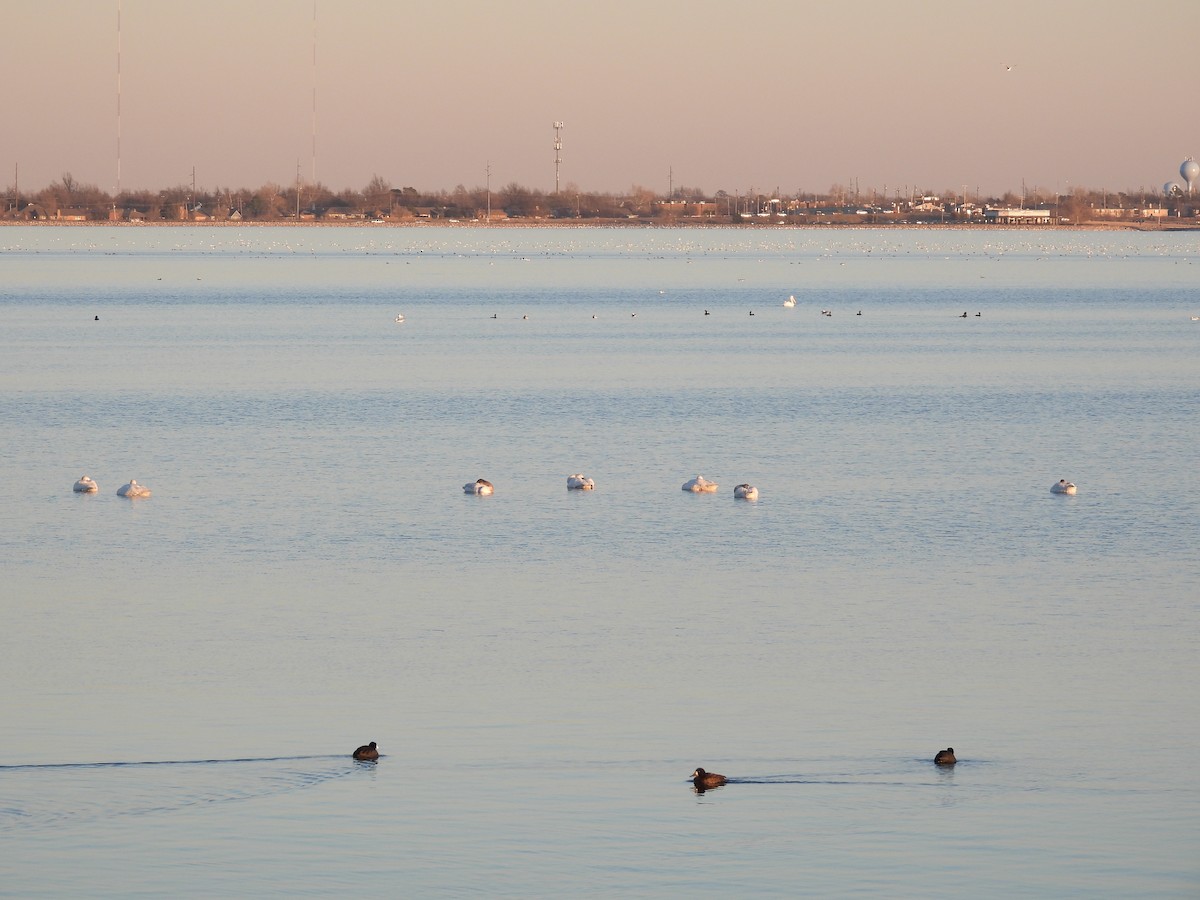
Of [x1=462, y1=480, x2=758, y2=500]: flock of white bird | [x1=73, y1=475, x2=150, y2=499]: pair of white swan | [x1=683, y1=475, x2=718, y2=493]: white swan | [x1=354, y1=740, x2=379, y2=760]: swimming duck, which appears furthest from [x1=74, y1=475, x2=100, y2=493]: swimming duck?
[x1=354, y1=740, x2=379, y2=760]: swimming duck

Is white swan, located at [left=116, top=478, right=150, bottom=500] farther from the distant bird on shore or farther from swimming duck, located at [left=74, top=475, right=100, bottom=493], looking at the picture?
the distant bird on shore

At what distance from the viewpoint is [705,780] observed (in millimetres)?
13859

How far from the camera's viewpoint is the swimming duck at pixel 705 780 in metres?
13.8

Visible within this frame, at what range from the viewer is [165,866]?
40.9 feet

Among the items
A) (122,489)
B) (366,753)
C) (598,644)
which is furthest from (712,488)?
(366,753)

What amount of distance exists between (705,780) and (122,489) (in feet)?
53.6

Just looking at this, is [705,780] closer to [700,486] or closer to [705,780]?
[705,780]

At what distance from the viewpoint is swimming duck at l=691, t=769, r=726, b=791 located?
1384 centimetres

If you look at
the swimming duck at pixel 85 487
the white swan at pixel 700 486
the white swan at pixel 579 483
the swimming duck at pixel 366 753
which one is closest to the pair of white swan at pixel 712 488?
the white swan at pixel 700 486

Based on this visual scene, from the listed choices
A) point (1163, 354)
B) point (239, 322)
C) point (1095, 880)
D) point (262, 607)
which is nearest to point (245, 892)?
point (1095, 880)

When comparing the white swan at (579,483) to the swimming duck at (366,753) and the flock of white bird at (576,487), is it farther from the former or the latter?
the swimming duck at (366,753)

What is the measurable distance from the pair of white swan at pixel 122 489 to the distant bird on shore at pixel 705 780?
16122 mm

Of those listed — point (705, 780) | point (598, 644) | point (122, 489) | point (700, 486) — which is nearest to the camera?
point (705, 780)

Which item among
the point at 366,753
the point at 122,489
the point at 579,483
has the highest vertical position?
the point at 579,483
